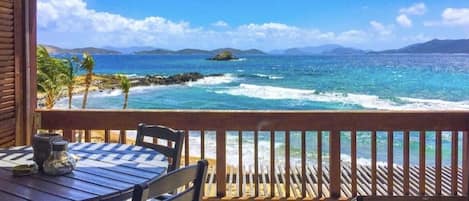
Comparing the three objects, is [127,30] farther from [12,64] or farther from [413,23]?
[12,64]

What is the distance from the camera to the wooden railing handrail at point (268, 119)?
10.9 feet

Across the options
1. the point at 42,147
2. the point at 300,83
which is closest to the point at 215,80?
the point at 300,83

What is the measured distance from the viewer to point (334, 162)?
3.40 meters

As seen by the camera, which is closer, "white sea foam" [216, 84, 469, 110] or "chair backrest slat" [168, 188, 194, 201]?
"chair backrest slat" [168, 188, 194, 201]

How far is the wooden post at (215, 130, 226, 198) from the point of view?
339 cm

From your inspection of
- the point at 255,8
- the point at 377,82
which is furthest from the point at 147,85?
the point at 377,82

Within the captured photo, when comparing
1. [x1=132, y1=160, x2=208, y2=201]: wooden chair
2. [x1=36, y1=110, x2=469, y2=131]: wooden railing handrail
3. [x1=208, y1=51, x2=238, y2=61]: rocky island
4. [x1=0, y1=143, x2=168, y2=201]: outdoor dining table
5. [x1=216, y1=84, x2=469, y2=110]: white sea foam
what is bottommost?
[x1=216, y1=84, x2=469, y2=110]: white sea foam

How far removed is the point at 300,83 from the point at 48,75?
1900 centimetres

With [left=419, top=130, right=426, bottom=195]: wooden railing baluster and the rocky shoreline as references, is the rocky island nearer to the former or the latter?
the rocky shoreline

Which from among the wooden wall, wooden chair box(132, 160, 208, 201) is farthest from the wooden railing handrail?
wooden chair box(132, 160, 208, 201)

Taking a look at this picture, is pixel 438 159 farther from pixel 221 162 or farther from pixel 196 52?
pixel 196 52

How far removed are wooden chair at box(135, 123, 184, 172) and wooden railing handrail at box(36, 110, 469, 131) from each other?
689mm

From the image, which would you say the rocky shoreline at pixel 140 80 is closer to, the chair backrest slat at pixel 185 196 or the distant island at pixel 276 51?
the distant island at pixel 276 51

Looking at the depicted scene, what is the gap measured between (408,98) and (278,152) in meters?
14.3
